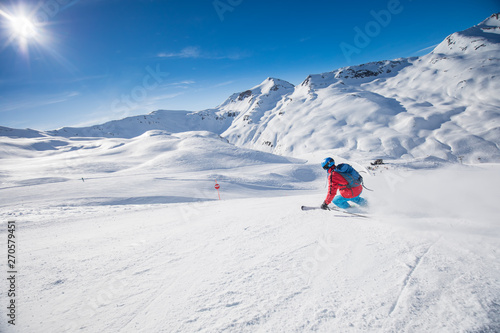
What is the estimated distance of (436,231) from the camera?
12.2ft

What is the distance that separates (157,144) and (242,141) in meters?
156

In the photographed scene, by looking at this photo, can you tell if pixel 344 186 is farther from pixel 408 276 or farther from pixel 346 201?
pixel 408 276

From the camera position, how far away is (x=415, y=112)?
367 feet

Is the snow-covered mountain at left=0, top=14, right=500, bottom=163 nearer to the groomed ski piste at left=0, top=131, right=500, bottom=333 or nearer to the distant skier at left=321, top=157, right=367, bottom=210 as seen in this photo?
the distant skier at left=321, top=157, right=367, bottom=210

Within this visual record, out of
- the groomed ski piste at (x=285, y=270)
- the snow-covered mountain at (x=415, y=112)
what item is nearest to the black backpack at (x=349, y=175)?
the groomed ski piste at (x=285, y=270)

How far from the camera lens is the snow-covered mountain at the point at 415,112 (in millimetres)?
88500

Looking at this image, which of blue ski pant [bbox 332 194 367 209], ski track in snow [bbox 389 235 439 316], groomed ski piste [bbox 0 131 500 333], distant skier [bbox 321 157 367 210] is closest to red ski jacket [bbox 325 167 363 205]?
distant skier [bbox 321 157 367 210]

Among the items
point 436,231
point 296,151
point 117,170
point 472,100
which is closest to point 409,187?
point 436,231

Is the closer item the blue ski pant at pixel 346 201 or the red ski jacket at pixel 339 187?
the red ski jacket at pixel 339 187

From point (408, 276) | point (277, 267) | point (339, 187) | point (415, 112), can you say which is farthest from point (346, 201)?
point (415, 112)

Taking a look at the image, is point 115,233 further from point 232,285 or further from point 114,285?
point 232,285

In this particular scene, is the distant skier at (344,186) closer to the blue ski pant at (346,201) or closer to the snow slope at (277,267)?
the blue ski pant at (346,201)

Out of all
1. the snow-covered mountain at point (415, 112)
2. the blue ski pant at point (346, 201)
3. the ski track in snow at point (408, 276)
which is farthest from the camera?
the snow-covered mountain at point (415, 112)

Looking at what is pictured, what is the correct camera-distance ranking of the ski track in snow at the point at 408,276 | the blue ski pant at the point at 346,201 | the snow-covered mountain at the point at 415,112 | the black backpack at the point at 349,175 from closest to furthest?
1. the ski track in snow at the point at 408,276
2. the black backpack at the point at 349,175
3. the blue ski pant at the point at 346,201
4. the snow-covered mountain at the point at 415,112
